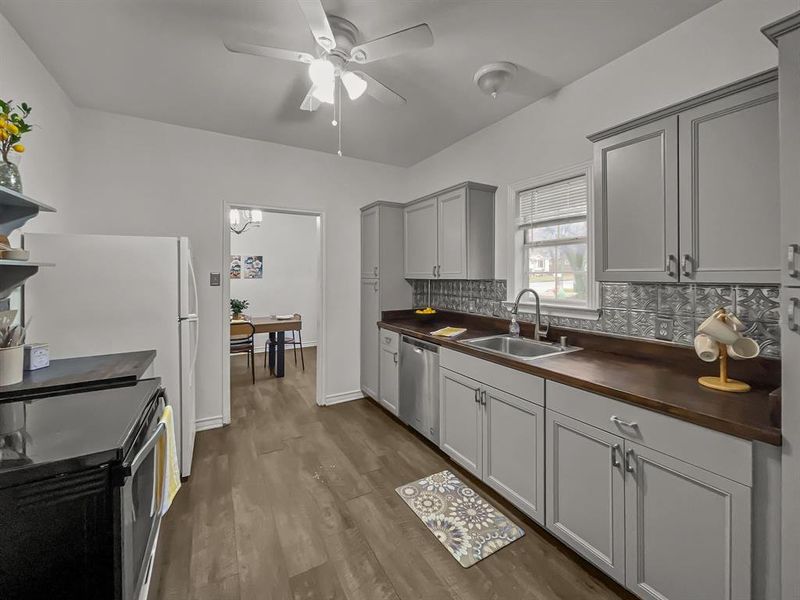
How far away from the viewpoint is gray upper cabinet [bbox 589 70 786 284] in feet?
4.44

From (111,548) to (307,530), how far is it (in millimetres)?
1114

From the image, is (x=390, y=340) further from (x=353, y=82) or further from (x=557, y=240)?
(x=353, y=82)

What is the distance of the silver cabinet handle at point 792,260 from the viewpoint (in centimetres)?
104

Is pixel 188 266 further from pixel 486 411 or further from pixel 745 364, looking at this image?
pixel 745 364

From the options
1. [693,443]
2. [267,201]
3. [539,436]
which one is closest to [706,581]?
[693,443]

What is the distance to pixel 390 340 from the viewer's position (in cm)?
335

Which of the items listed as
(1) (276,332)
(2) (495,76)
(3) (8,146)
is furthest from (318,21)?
(1) (276,332)

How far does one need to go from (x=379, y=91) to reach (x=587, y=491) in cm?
234

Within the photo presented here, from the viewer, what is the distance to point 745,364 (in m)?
1.54

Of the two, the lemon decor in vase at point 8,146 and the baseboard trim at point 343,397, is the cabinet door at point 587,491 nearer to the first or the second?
the baseboard trim at point 343,397

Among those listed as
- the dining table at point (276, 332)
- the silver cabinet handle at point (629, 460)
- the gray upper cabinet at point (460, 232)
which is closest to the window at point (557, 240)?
the gray upper cabinet at point (460, 232)

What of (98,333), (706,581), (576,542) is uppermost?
(98,333)

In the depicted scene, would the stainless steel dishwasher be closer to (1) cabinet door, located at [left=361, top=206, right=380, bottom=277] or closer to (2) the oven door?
(1) cabinet door, located at [left=361, top=206, right=380, bottom=277]

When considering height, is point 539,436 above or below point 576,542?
above
